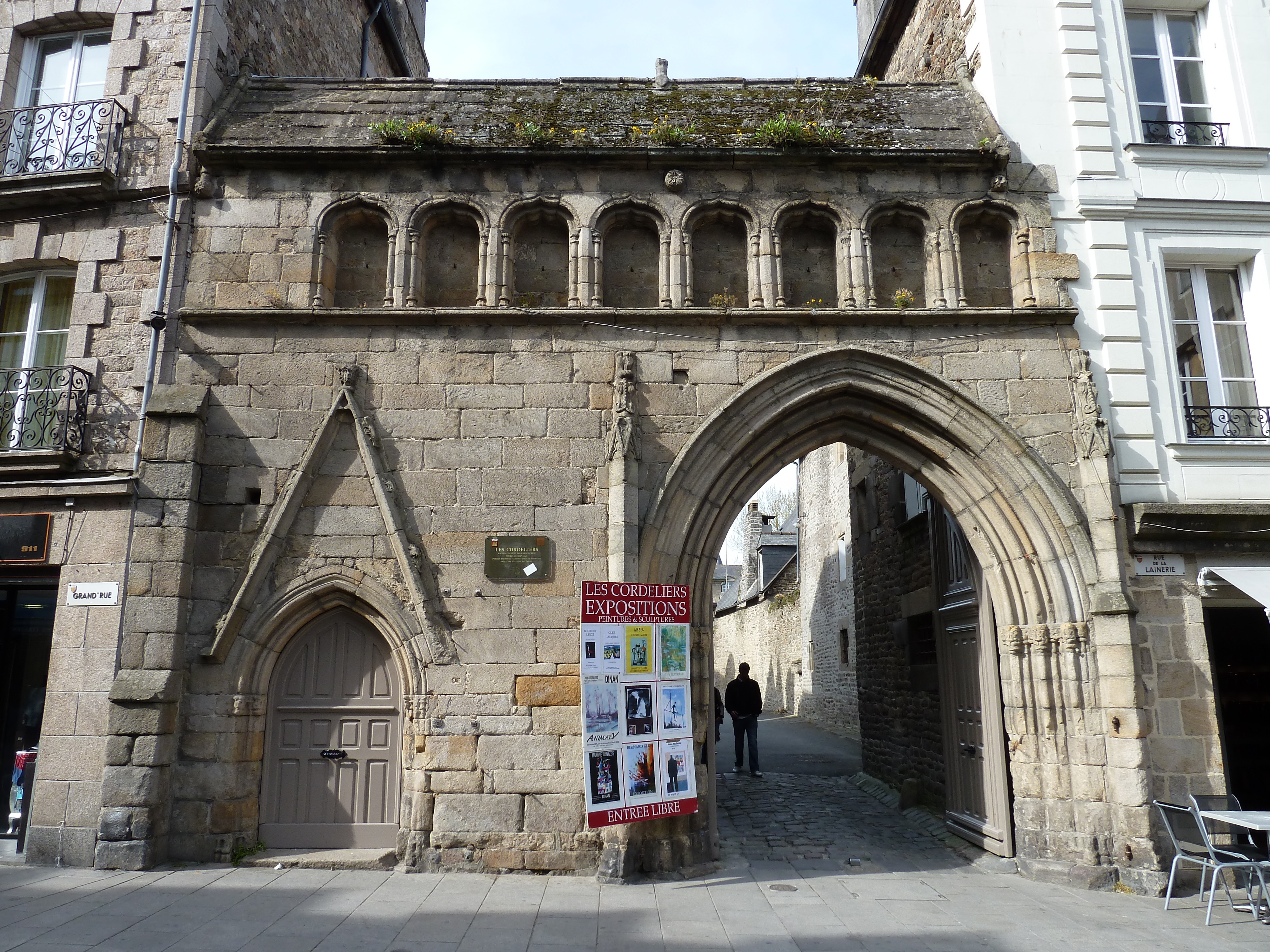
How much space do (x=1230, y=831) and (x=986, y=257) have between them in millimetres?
5012

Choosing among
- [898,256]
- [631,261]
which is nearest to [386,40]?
[631,261]

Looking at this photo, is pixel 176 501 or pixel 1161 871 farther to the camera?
pixel 176 501

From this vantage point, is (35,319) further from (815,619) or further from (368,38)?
(815,619)

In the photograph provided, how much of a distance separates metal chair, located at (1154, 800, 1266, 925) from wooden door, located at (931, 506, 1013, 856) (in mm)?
1330

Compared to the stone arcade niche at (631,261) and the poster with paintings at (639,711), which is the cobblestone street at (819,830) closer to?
the poster with paintings at (639,711)

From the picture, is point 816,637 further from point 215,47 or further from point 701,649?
point 215,47

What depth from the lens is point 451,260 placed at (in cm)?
779

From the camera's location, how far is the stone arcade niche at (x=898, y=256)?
7.79 m

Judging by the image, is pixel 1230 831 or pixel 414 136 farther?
pixel 414 136

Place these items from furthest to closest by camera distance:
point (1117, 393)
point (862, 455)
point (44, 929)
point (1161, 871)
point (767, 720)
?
point (767, 720) → point (862, 455) → point (1117, 393) → point (1161, 871) → point (44, 929)

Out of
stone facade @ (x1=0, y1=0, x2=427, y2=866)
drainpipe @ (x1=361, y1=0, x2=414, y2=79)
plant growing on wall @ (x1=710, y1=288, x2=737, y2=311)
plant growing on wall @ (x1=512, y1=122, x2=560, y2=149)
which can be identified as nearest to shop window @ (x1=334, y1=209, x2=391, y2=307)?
stone facade @ (x1=0, y1=0, x2=427, y2=866)

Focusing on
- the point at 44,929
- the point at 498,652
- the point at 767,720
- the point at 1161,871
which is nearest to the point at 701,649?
the point at 498,652

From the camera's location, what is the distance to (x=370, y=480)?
7.10 m

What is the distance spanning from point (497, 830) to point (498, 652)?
1.33 m
